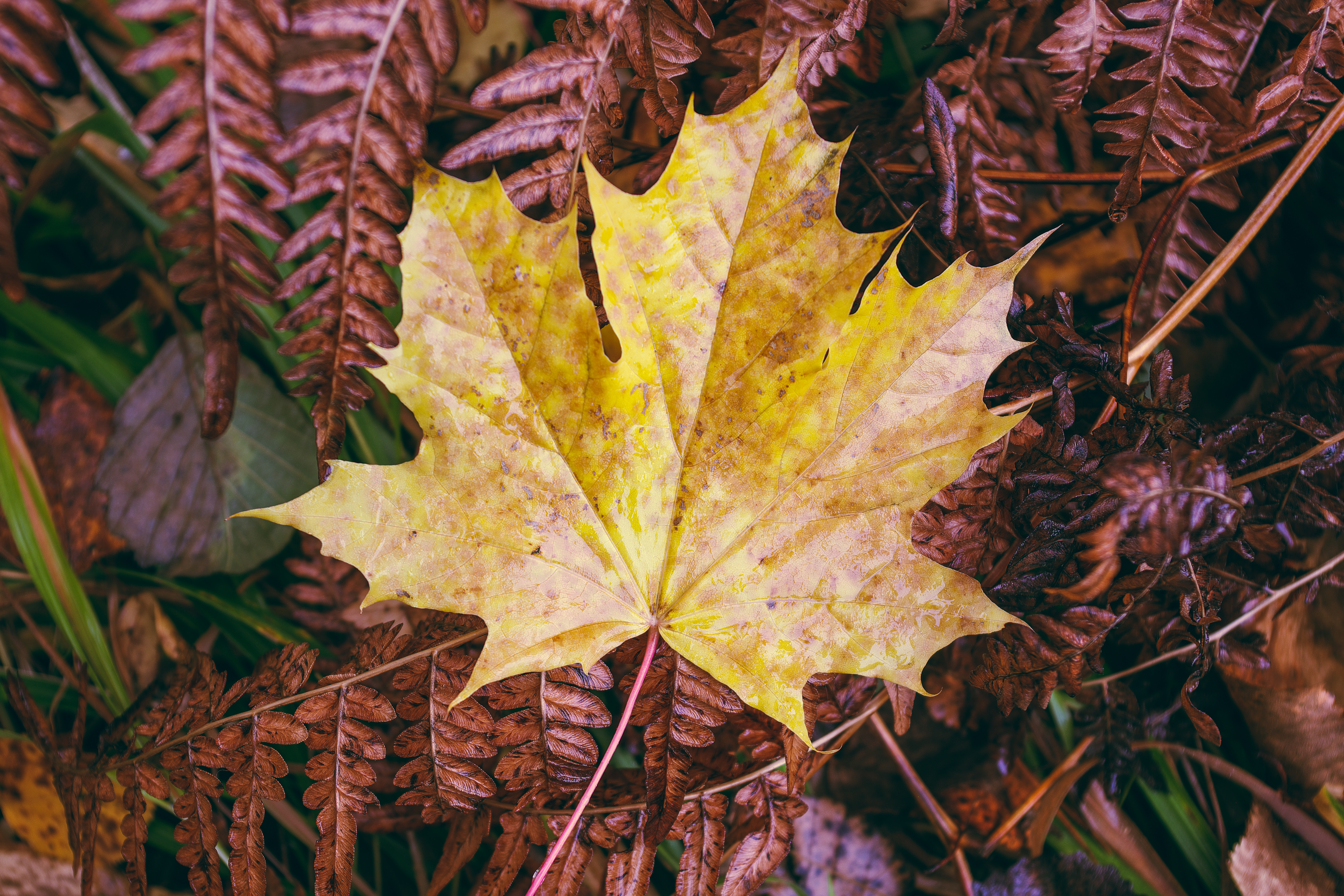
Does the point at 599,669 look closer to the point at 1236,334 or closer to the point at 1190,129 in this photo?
the point at 1190,129

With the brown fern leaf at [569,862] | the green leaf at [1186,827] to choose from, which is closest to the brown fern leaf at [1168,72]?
the green leaf at [1186,827]

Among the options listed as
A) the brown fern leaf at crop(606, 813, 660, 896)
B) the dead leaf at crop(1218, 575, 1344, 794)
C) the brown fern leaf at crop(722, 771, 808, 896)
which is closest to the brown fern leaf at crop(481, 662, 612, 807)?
the brown fern leaf at crop(606, 813, 660, 896)

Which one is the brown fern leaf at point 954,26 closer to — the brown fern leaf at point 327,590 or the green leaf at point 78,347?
the brown fern leaf at point 327,590

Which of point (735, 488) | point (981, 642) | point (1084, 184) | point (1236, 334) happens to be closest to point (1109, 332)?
point (1084, 184)

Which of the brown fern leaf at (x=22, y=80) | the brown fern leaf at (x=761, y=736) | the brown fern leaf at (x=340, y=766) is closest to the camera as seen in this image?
the brown fern leaf at (x=22, y=80)

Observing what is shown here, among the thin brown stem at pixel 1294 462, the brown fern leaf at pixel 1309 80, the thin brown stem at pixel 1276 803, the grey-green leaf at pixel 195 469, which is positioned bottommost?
the thin brown stem at pixel 1276 803

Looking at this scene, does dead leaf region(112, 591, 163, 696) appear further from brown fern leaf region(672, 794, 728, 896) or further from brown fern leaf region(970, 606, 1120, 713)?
brown fern leaf region(970, 606, 1120, 713)

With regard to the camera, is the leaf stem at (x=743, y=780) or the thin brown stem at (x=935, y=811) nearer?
the leaf stem at (x=743, y=780)
